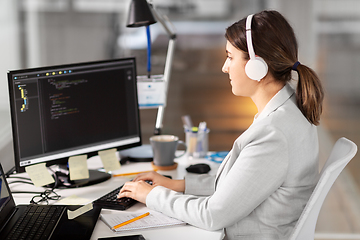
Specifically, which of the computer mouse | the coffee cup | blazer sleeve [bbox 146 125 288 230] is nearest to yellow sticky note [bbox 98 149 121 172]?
the coffee cup

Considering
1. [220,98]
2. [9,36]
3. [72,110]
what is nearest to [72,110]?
[72,110]

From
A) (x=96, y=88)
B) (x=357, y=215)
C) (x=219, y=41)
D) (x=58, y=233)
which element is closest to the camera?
(x=58, y=233)

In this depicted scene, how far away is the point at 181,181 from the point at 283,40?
0.55 m

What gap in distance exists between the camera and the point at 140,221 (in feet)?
3.60

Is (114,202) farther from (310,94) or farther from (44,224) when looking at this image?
(310,94)

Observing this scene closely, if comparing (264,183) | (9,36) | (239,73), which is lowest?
(264,183)

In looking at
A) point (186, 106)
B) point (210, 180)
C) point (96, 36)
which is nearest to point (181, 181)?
point (210, 180)

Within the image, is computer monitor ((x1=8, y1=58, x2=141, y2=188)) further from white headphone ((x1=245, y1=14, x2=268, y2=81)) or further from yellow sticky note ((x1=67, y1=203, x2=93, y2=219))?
white headphone ((x1=245, y1=14, x2=268, y2=81))

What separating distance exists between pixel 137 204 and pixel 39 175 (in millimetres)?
351

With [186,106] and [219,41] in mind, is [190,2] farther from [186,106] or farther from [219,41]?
[186,106]

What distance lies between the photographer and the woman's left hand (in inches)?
A: 46.9

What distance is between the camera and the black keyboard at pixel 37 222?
0.99 m

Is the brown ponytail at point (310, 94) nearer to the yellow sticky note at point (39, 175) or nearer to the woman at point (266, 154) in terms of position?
the woman at point (266, 154)

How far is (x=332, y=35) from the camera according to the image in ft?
11.5
